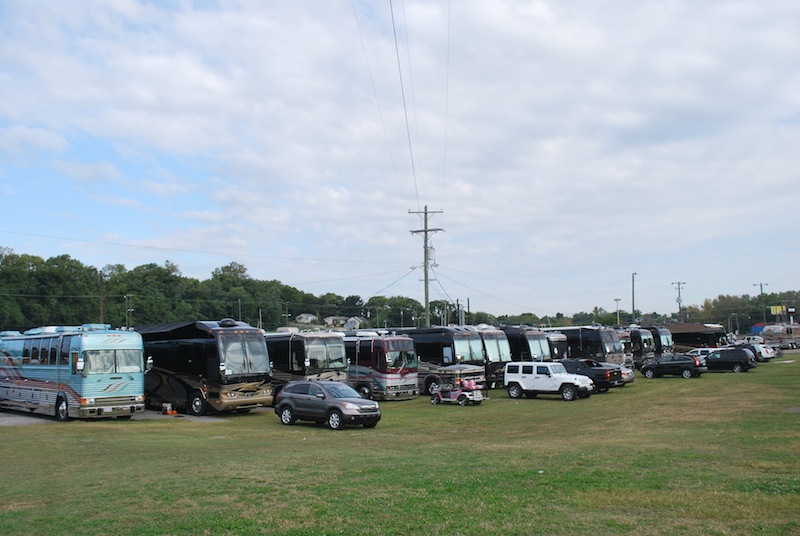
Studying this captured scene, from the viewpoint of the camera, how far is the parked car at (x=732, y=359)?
157 ft

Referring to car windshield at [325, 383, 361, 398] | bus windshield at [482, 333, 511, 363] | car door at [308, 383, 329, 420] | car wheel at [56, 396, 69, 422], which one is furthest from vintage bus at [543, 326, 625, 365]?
car wheel at [56, 396, 69, 422]

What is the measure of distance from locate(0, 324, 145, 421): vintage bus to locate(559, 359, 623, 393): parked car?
21788 mm

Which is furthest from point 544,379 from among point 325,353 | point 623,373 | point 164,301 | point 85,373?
point 164,301

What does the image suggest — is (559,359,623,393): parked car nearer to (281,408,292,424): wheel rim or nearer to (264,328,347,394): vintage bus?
(264,328,347,394): vintage bus

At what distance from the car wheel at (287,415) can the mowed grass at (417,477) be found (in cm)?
95

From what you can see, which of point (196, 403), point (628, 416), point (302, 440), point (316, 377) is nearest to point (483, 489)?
point (302, 440)

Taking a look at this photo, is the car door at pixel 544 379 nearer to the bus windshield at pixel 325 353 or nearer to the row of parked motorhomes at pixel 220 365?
the row of parked motorhomes at pixel 220 365

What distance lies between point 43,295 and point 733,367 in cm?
7674

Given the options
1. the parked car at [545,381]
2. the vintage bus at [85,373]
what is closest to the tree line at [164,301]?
the parked car at [545,381]

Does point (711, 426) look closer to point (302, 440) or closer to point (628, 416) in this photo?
point (628, 416)

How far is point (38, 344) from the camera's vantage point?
2742cm

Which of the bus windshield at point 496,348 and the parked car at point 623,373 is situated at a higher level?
the bus windshield at point 496,348

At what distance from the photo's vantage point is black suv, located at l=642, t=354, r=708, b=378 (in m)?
45.0

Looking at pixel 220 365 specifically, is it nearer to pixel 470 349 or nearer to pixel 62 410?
pixel 62 410
